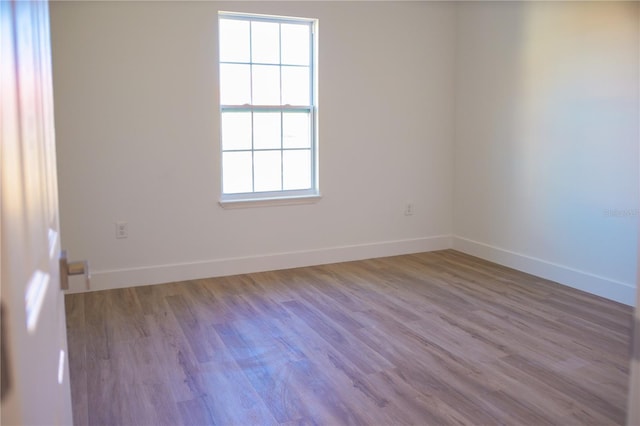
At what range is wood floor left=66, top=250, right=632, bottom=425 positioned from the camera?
8.04 ft

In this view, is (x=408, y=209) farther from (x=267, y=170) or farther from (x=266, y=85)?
(x=266, y=85)

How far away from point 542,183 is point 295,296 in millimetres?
2191

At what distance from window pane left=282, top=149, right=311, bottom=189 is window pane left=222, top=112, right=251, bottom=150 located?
1.24ft

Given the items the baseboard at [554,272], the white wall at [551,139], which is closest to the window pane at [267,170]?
the white wall at [551,139]

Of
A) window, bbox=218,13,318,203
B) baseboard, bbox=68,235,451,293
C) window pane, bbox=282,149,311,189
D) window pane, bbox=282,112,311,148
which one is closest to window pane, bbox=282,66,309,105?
window, bbox=218,13,318,203

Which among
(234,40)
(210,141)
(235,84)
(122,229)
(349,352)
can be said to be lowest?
(349,352)

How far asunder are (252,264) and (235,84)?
149 centimetres

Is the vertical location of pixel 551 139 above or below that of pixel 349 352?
above

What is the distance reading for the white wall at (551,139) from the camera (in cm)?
384

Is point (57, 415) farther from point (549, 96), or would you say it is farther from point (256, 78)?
point (549, 96)

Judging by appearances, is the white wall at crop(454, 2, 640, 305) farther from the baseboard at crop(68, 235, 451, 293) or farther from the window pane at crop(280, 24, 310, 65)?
the window pane at crop(280, 24, 310, 65)

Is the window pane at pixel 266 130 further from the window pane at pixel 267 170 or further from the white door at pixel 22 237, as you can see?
the white door at pixel 22 237

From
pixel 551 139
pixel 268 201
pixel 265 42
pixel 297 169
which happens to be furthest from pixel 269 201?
pixel 551 139

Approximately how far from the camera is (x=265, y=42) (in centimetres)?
459
